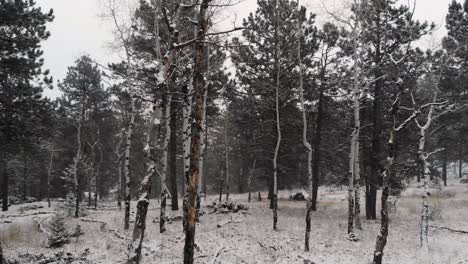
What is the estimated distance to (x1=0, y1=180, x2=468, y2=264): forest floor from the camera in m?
12.9

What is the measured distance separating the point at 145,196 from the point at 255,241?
809cm

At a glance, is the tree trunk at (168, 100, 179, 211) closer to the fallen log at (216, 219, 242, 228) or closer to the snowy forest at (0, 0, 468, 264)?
the snowy forest at (0, 0, 468, 264)

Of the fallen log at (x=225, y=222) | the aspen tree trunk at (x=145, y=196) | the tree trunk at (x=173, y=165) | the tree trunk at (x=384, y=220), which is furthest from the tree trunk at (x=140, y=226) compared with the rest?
the tree trunk at (x=173, y=165)

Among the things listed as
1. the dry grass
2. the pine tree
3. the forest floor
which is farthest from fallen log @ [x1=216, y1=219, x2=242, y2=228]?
the dry grass

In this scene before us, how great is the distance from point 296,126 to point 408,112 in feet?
22.6

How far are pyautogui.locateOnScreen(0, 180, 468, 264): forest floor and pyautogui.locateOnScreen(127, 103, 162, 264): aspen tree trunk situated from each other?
14.7ft

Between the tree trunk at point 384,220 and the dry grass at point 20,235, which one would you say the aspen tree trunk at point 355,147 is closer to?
the tree trunk at point 384,220

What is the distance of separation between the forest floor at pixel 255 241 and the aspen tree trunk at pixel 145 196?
4481mm

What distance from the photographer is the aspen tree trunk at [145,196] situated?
25.7 ft

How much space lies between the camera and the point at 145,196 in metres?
8.09

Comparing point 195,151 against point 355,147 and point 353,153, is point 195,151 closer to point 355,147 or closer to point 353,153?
point 353,153

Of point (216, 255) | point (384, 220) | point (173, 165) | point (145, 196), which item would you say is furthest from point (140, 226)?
point (173, 165)

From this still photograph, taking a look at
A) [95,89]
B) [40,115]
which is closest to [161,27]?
[40,115]

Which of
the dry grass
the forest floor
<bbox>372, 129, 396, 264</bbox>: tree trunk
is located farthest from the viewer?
the dry grass
